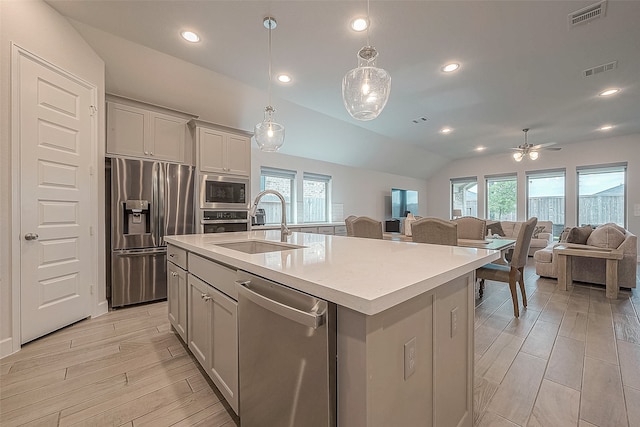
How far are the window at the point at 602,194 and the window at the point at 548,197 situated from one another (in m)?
0.35

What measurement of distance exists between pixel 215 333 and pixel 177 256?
0.85m

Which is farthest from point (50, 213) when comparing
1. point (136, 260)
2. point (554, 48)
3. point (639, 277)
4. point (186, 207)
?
point (639, 277)

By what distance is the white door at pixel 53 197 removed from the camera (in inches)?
84.7

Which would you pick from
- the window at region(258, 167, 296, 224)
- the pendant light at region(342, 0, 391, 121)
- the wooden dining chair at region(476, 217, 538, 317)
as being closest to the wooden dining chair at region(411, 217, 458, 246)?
the wooden dining chair at region(476, 217, 538, 317)

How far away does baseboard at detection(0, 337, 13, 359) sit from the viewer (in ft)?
6.44

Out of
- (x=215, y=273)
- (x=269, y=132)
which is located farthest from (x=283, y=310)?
(x=269, y=132)

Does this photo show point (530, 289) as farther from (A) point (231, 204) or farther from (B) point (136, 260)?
(B) point (136, 260)

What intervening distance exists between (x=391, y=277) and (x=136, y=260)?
3.32 m

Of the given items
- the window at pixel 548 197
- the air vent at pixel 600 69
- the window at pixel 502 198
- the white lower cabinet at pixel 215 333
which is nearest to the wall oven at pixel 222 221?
the white lower cabinet at pixel 215 333

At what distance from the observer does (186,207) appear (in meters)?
3.48

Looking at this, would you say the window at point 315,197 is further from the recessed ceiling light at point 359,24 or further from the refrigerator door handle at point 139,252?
the recessed ceiling light at point 359,24

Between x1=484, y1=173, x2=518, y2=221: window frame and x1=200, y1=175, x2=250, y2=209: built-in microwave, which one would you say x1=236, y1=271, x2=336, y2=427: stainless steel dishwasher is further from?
x1=484, y1=173, x2=518, y2=221: window frame

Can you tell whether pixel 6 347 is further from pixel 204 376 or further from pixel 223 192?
pixel 223 192

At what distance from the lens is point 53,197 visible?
2350mm
